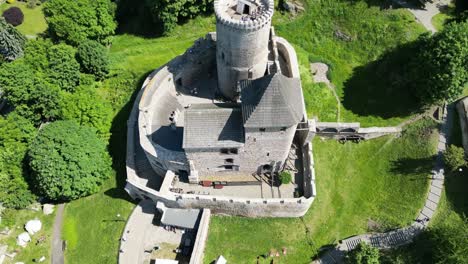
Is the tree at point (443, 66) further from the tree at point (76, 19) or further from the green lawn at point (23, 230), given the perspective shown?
the green lawn at point (23, 230)

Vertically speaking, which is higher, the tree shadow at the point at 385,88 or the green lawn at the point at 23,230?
the tree shadow at the point at 385,88

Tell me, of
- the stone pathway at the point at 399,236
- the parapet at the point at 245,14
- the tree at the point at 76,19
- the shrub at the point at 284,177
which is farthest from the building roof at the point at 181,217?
the tree at the point at 76,19

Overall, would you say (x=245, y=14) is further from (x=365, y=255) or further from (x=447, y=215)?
(x=447, y=215)

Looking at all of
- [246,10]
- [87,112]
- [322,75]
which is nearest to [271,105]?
[246,10]

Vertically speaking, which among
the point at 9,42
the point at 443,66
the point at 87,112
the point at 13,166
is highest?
the point at 443,66

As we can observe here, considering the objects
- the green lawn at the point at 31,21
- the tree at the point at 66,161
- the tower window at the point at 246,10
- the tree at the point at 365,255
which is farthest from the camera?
the green lawn at the point at 31,21

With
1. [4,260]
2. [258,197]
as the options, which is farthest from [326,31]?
[4,260]
